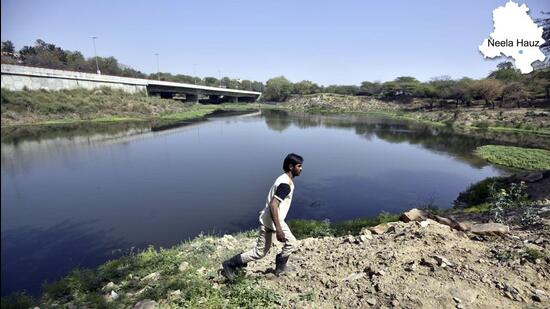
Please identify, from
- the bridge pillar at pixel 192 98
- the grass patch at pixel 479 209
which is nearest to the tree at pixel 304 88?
the bridge pillar at pixel 192 98

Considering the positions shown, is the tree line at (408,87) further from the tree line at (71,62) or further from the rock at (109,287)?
the rock at (109,287)

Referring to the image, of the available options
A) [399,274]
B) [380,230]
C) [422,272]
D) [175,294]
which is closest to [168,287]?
[175,294]

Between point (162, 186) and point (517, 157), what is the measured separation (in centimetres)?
3063

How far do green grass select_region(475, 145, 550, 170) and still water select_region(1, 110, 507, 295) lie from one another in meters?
1.63

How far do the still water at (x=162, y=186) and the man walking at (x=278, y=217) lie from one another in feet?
10.6

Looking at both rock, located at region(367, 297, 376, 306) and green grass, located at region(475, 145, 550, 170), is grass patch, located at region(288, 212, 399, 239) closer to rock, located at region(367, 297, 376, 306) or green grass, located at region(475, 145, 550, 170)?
rock, located at region(367, 297, 376, 306)

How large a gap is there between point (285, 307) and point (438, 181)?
20354 mm

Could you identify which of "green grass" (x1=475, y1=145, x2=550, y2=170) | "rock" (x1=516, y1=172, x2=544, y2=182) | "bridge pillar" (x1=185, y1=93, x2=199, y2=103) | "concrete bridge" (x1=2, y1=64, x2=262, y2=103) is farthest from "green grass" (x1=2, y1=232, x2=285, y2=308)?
"bridge pillar" (x1=185, y1=93, x2=199, y2=103)

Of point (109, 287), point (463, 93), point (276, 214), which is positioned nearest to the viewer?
point (276, 214)

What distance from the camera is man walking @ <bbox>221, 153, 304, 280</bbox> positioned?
16.2 ft

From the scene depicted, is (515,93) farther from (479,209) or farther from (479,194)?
(479,209)

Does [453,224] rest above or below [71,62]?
below

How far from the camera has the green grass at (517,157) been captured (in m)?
25.7

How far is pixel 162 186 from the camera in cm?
1827
